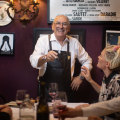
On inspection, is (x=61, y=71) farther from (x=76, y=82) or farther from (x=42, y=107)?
(x=42, y=107)

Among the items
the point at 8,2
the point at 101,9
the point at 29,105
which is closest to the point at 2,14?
the point at 8,2

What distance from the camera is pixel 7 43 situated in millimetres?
3471

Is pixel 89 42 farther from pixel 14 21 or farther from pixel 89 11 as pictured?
pixel 14 21

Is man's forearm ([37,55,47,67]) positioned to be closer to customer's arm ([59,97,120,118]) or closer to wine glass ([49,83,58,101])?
wine glass ([49,83,58,101])

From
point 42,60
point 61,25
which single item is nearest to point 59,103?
point 42,60

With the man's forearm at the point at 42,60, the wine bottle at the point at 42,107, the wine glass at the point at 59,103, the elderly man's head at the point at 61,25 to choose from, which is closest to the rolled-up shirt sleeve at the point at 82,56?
the elderly man's head at the point at 61,25

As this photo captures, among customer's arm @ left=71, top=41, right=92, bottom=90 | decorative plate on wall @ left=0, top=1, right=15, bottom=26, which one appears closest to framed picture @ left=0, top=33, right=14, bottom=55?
decorative plate on wall @ left=0, top=1, right=15, bottom=26

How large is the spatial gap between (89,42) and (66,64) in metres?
0.62

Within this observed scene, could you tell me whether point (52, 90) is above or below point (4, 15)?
below

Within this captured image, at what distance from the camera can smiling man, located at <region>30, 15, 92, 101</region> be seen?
9.78 ft

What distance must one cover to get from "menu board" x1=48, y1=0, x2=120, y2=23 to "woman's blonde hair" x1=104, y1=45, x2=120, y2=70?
1.42 metres

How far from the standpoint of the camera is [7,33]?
11.3ft

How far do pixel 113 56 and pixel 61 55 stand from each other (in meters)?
1.14

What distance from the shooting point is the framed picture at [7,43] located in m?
3.45
